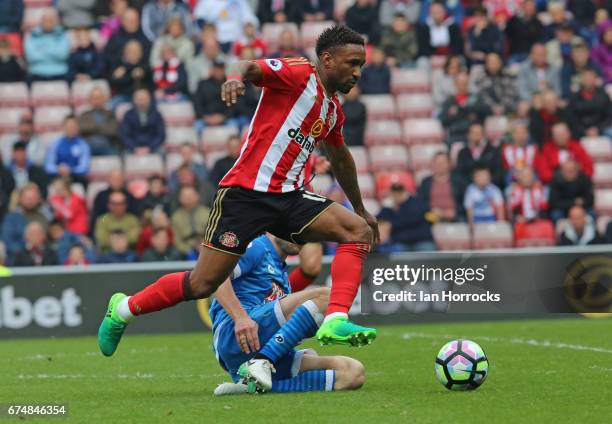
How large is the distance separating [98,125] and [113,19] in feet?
8.06

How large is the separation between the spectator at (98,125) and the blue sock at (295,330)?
10677 millimetres

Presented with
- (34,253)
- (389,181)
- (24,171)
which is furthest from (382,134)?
(34,253)

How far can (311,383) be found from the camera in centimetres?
840

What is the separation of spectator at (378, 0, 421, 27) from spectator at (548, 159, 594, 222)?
3.97 m

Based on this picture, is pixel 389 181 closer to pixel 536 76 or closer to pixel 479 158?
pixel 479 158

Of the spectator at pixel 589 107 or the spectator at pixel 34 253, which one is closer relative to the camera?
the spectator at pixel 34 253

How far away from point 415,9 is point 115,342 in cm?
1298

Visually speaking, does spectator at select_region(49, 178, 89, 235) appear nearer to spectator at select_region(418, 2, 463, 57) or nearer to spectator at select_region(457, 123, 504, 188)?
spectator at select_region(457, 123, 504, 188)

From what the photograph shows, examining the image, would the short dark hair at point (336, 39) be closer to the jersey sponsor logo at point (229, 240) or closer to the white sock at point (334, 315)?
the jersey sponsor logo at point (229, 240)

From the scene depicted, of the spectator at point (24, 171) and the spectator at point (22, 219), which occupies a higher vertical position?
the spectator at point (24, 171)

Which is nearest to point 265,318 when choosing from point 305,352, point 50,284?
point 305,352

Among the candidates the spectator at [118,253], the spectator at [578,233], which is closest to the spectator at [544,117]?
the spectator at [578,233]

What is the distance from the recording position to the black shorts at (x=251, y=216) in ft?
26.2

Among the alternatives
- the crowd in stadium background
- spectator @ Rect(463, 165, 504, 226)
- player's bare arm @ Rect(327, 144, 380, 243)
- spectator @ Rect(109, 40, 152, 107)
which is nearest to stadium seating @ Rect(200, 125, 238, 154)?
the crowd in stadium background
